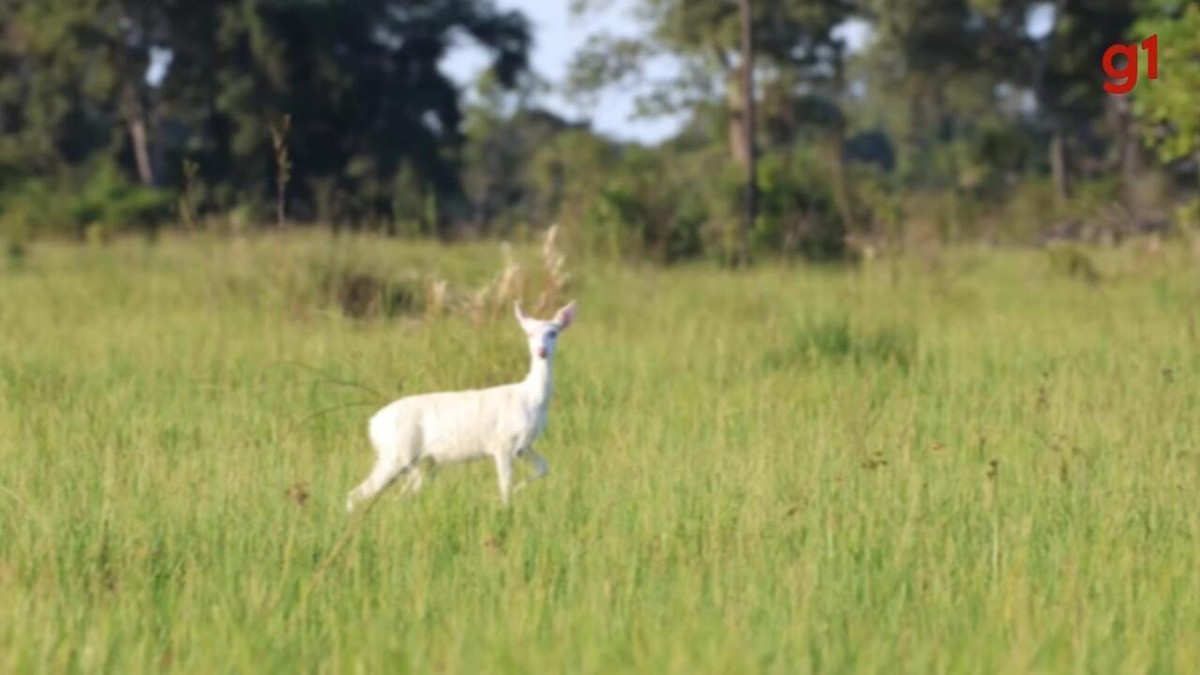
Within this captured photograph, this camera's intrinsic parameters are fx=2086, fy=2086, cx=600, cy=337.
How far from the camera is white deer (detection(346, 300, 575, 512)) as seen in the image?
5883 millimetres

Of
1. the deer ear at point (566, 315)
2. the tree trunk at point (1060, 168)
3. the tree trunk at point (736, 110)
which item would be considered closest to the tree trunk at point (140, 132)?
the tree trunk at point (736, 110)

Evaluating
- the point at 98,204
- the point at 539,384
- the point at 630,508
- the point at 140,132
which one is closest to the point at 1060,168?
the point at 140,132

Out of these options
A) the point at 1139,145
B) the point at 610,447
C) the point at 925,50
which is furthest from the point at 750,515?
the point at 925,50

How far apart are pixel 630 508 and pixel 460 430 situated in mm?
591

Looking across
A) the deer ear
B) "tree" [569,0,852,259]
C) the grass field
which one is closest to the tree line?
"tree" [569,0,852,259]

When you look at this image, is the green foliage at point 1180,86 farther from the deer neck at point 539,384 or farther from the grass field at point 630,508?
the deer neck at point 539,384

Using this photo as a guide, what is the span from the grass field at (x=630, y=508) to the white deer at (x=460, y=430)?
0.11 m

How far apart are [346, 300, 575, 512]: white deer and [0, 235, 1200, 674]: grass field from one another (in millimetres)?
107

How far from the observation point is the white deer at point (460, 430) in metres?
5.88

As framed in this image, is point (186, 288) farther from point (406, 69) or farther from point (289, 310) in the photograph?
point (406, 69)

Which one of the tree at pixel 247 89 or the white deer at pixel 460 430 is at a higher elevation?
the tree at pixel 247 89

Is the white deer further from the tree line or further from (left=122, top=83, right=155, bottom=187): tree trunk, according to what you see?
(left=122, top=83, right=155, bottom=187): tree trunk

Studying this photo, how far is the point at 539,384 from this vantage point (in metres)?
6.12

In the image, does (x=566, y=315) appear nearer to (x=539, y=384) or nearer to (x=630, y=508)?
(x=539, y=384)
